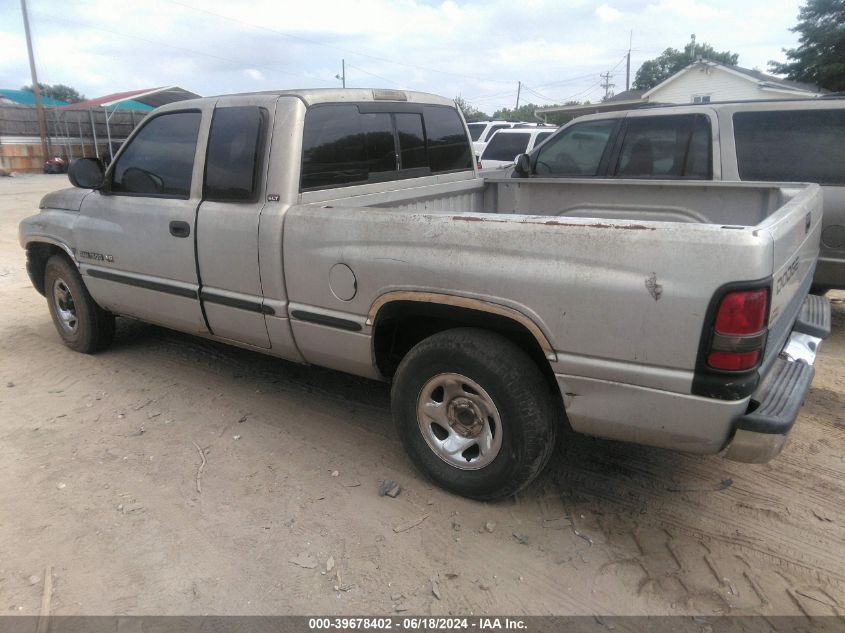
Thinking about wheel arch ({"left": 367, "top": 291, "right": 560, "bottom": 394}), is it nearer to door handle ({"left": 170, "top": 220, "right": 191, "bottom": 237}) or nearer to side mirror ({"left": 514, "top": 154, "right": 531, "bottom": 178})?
door handle ({"left": 170, "top": 220, "right": 191, "bottom": 237})

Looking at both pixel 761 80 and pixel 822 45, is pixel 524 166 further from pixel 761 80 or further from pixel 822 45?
pixel 822 45

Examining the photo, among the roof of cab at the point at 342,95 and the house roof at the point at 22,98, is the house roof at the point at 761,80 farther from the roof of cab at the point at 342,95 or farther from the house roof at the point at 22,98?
the house roof at the point at 22,98

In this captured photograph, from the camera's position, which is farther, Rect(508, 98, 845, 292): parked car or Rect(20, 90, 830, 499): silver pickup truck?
Rect(508, 98, 845, 292): parked car

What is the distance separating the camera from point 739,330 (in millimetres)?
2098

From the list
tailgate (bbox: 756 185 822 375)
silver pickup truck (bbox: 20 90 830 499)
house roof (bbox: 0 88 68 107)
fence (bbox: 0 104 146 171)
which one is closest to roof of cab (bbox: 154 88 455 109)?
silver pickup truck (bbox: 20 90 830 499)

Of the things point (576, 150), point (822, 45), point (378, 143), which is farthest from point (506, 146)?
point (822, 45)

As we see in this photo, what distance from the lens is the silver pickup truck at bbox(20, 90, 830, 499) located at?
86.5 inches

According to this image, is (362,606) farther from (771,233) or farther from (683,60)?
(683,60)

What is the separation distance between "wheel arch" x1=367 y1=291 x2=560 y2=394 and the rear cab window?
943mm

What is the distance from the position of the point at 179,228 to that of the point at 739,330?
3.16 metres

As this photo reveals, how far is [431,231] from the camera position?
2.69m

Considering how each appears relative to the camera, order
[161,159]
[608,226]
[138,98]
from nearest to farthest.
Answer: [608,226] → [161,159] → [138,98]

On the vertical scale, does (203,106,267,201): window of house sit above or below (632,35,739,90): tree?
below

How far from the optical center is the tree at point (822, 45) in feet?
86.8
